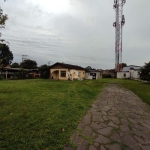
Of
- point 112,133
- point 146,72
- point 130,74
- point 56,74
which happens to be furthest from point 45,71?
point 130,74

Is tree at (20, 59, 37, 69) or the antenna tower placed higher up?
the antenna tower

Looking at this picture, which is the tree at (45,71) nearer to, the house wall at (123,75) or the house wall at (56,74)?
the house wall at (56,74)

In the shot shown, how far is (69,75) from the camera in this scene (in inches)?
816

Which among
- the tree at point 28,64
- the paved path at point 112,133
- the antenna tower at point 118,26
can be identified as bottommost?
the paved path at point 112,133

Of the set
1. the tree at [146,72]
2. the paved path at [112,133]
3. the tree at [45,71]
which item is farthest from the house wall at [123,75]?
the paved path at [112,133]

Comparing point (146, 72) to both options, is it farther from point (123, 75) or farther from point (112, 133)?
point (112, 133)

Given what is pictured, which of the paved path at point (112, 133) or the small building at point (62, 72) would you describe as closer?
the paved path at point (112, 133)

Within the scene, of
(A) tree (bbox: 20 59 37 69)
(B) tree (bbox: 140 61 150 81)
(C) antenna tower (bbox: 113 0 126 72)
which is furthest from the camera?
(A) tree (bbox: 20 59 37 69)

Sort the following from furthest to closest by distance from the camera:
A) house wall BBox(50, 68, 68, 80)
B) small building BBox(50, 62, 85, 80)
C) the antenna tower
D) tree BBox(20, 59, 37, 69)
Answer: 1. tree BBox(20, 59, 37, 69)
2. the antenna tower
3. house wall BBox(50, 68, 68, 80)
4. small building BBox(50, 62, 85, 80)

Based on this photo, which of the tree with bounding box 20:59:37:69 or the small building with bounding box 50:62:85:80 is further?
the tree with bounding box 20:59:37:69

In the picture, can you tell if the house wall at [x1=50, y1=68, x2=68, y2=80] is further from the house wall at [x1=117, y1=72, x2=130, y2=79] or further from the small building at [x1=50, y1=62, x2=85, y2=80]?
the house wall at [x1=117, y1=72, x2=130, y2=79]

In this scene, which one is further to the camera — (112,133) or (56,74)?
(56,74)

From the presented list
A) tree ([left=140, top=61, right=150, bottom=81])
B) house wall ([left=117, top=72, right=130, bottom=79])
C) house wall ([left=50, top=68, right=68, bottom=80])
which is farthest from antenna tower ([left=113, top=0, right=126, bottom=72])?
house wall ([left=50, top=68, right=68, bottom=80])

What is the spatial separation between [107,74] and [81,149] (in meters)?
34.5
